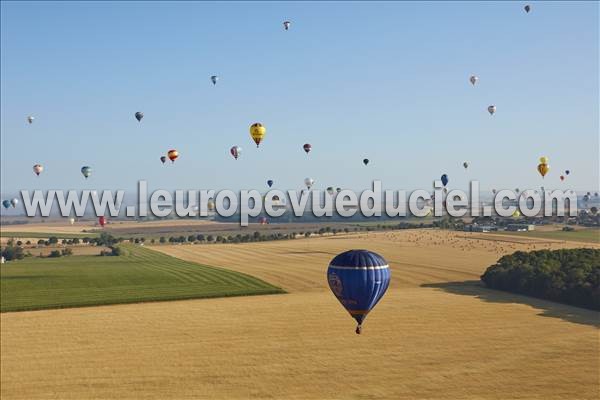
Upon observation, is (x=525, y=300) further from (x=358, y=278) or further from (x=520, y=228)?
(x=520, y=228)

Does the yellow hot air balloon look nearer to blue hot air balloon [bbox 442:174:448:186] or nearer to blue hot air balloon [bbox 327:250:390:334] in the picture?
blue hot air balloon [bbox 442:174:448:186]

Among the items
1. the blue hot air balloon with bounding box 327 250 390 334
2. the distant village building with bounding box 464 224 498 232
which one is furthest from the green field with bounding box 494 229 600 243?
the blue hot air balloon with bounding box 327 250 390 334

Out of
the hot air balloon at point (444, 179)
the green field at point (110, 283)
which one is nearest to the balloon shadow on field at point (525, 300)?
the green field at point (110, 283)

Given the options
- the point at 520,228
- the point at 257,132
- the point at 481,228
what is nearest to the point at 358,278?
the point at 257,132

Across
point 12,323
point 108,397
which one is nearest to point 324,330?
point 108,397

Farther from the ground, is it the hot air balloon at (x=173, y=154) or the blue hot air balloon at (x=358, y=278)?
the hot air balloon at (x=173, y=154)

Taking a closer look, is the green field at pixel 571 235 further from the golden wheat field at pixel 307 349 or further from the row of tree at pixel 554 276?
the golden wheat field at pixel 307 349
